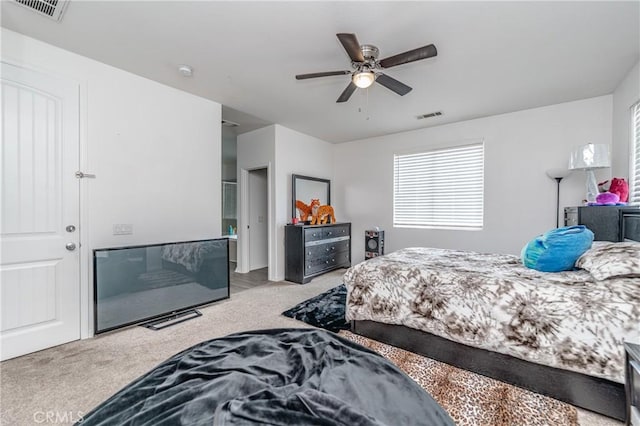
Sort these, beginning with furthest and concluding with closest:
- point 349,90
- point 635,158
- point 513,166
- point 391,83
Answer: point 513,166, point 635,158, point 349,90, point 391,83

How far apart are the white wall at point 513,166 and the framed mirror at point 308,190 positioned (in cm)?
113

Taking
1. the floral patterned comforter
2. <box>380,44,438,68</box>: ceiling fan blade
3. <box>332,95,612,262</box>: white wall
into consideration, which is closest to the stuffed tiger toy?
<box>332,95,612,262</box>: white wall

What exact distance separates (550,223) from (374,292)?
318 cm

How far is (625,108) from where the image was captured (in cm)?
298

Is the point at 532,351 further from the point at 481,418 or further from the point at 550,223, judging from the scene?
the point at 550,223

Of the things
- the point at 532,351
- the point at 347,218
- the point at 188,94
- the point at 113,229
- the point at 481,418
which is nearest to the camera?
the point at 481,418

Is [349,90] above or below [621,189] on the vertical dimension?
above

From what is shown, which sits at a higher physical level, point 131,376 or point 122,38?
point 122,38

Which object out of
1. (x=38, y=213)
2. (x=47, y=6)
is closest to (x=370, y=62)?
(x=47, y=6)

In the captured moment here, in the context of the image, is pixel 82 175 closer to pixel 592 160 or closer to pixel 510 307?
pixel 510 307

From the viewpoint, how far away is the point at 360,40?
91.9 inches

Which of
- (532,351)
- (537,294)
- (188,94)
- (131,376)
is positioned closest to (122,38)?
(188,94)

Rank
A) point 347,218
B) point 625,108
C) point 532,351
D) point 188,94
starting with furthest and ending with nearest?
1. point 347,218
2. point 188,94
3. point 625,108
4. point 532,351

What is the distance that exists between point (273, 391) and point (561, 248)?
2.23m
